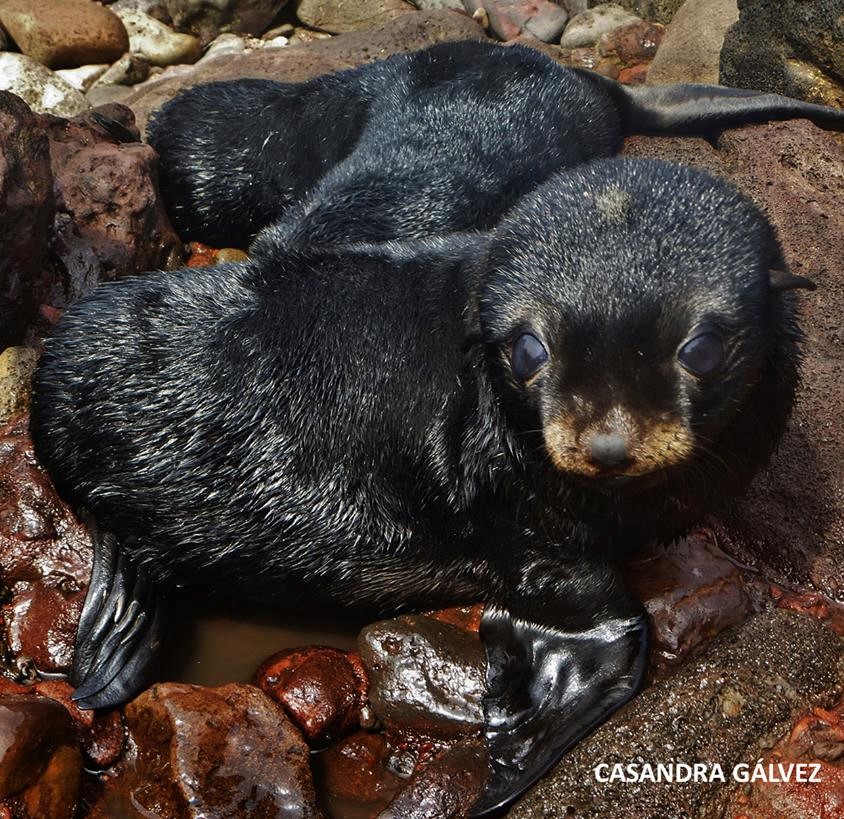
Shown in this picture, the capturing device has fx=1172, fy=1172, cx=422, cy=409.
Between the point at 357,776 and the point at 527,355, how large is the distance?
5.74 ft

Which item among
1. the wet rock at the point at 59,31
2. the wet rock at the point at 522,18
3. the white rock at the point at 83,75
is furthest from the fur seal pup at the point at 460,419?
the wet rock at the point at 522,18

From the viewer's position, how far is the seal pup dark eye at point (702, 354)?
3.99m

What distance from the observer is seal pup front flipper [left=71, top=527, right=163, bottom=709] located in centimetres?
464

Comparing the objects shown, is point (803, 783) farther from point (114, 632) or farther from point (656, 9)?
point (656, 9)

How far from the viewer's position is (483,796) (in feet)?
13.9

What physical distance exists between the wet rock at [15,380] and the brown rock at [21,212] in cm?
29

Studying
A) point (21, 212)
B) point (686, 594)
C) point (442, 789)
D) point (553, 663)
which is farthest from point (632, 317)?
point (21, 212)

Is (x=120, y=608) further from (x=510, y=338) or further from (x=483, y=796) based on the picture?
(x=510, y=338)

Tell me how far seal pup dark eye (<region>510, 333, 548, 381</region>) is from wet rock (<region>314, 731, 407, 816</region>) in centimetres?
159

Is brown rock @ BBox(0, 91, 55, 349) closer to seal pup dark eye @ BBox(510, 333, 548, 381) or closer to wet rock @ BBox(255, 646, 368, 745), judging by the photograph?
wet rock @ BBox(255, 646, 368, 745)

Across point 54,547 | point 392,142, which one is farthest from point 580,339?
point 392,142

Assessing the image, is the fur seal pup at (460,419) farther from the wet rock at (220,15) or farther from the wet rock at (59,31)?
the wet rock at (220,15)

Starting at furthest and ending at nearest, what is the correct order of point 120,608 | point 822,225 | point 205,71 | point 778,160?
point 205,71
point 778,160
point 822,225
point 120,608

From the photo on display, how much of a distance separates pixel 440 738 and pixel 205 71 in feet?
22.0
